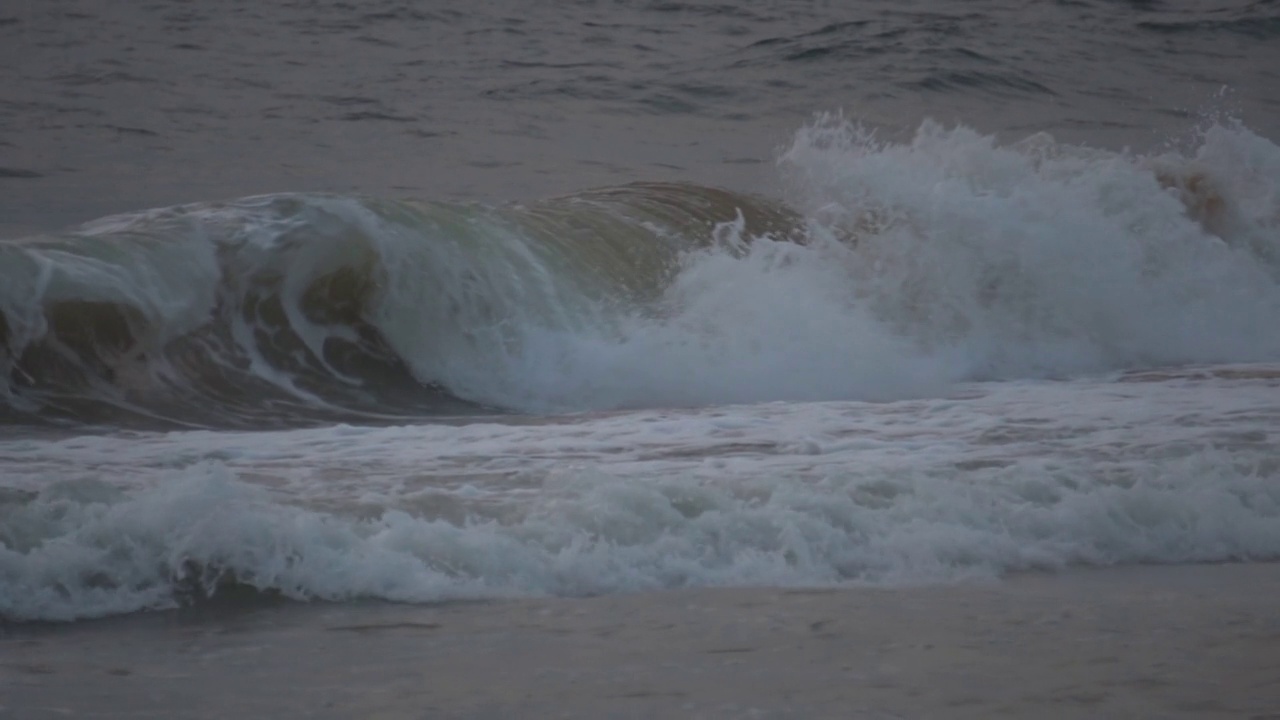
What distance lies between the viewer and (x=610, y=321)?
26.0 ft

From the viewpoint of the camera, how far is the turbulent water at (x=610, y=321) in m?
3.92

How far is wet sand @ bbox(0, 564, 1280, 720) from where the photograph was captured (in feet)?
9.05

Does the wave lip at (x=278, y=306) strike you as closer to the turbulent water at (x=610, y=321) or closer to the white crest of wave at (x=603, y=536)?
the turbulent water at (x=610, y=321)

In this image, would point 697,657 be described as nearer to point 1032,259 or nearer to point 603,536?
point 603,536

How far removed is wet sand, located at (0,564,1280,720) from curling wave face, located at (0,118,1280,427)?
3.12 m

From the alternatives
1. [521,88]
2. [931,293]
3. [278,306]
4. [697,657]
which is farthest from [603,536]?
[521,88]

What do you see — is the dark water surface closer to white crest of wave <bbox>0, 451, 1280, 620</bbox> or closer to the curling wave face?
the curling wave face

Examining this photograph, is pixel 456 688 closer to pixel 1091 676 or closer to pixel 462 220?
pixel 1091 676

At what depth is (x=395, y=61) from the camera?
1399cm

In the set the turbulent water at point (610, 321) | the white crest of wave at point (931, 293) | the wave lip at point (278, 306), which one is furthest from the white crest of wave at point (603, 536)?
the white crest of wave at point (931, 293)

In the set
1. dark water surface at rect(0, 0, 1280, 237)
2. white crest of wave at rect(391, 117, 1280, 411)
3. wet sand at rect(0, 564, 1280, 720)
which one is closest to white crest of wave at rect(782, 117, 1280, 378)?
white crest of wave at rect(391, 117, 1280, 411)

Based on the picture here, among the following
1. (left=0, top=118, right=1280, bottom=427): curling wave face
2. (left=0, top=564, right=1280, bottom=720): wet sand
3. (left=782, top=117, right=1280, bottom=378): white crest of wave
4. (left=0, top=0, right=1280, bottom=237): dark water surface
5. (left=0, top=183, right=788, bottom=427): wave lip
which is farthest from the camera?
(left=0, top=0, right=1280, bottom=237): dark water surface

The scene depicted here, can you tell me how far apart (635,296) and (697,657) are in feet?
17.4

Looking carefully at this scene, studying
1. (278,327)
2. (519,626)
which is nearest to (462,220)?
(278,327)
